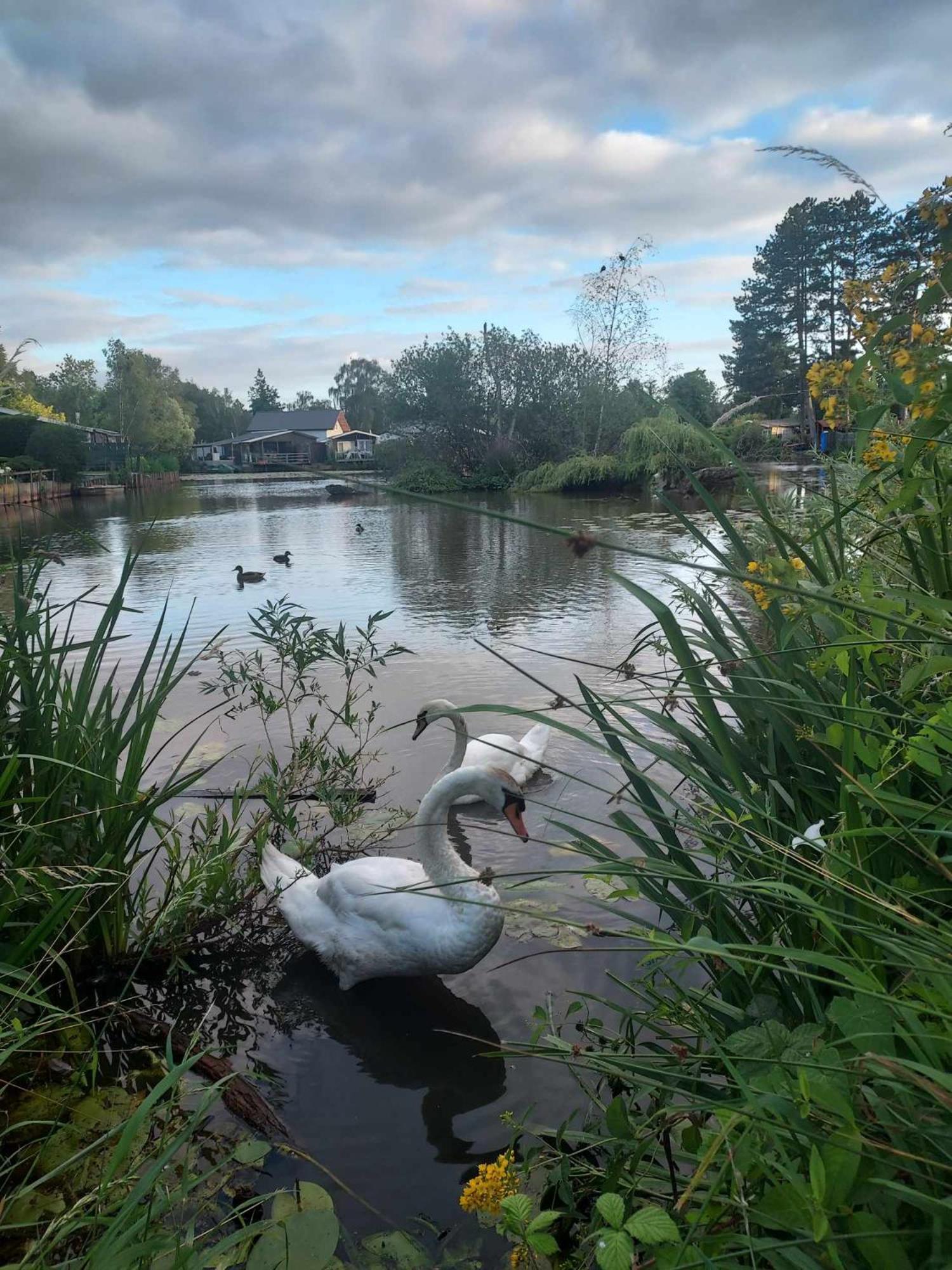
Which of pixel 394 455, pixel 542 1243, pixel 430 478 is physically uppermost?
pixel 394 455

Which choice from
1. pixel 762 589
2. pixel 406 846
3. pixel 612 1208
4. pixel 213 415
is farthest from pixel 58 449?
pixel 213 415

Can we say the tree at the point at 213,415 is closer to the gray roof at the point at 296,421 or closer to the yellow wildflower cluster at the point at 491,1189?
the gray roof at the point at 296,421

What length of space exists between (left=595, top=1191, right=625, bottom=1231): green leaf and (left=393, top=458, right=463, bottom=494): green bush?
35.5 metres

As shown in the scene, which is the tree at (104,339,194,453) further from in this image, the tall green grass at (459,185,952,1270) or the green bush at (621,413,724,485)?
the tall green grass at (459,185,952,1270)

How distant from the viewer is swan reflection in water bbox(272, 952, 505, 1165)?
8.23ft

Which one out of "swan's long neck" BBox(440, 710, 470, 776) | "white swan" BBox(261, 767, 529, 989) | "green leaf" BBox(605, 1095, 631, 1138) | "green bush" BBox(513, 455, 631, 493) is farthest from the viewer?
"green bush" BBox(513, 455, 631, 493)

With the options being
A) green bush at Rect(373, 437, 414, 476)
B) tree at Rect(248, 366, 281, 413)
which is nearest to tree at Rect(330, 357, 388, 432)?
tree at Rect(248, 366, 281, 413)

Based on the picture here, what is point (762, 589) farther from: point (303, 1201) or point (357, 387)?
point (357, 387)

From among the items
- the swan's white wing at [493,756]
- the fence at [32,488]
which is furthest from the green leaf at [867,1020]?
the fence at [32,488]

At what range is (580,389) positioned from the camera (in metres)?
37.2

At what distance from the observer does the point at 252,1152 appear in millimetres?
1877

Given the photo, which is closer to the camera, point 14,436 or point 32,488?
point 32,488

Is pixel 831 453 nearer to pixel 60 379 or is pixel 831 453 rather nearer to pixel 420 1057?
pixel 420 1057

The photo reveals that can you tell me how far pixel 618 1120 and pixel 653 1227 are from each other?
28cm
